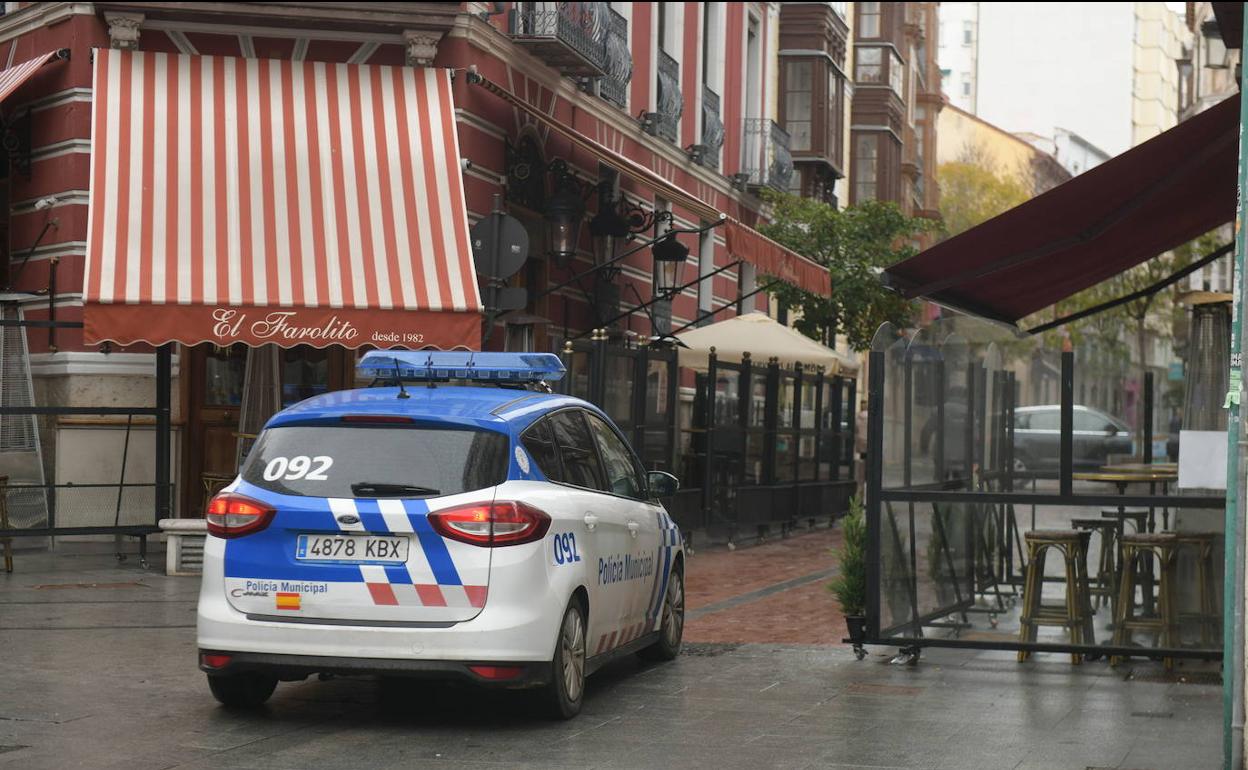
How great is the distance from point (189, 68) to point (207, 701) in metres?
9.11

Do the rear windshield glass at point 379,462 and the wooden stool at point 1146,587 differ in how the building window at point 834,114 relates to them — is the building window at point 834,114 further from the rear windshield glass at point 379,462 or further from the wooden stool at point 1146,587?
the rear windshield glass at point 379,462

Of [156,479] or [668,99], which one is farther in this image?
[668,99]

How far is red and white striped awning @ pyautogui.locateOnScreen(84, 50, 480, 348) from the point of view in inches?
576

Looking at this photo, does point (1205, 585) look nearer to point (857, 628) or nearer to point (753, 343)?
point (857, 628)

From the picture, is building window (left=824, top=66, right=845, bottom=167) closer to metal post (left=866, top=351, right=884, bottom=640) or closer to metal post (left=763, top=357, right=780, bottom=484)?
metal post (left=763, top=357, right=780, bottom=484)

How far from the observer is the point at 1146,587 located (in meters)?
10.6

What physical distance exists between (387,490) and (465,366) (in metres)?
1.50

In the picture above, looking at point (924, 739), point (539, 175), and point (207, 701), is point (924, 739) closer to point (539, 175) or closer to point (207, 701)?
point (207, 701)

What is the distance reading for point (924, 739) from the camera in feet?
26.3

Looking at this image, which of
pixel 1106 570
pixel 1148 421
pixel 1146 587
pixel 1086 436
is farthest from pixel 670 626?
pixel 1086 436

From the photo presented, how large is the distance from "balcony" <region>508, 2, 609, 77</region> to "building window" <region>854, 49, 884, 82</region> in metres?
24.1

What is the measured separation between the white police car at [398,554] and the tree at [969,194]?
55.5m

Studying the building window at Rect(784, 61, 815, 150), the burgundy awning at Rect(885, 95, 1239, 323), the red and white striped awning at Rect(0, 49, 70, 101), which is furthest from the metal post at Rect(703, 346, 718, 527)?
the building window at Rect(784, 61, 815, 150)

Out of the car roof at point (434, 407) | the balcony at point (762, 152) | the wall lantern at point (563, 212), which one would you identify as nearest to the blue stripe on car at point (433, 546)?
the car roof at point (434, 407)
